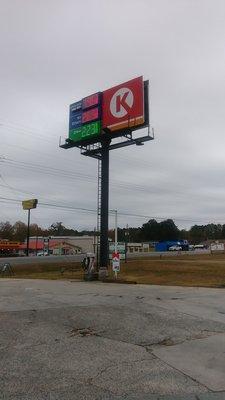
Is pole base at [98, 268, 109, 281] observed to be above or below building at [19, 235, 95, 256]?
below

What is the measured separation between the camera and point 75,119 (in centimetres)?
3719

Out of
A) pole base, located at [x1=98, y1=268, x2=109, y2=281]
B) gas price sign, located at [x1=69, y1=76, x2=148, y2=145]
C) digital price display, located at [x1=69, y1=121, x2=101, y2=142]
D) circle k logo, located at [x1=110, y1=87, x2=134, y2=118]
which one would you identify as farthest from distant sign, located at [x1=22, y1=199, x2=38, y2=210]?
pole base, located at [x1=98, y1=268, x2=109, y2=281]

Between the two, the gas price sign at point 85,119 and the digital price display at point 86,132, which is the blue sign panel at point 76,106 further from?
the digital price display at point 86,132

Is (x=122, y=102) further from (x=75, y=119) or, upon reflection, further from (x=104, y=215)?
(x=104, y=215)

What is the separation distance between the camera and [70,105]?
3816 centimetres

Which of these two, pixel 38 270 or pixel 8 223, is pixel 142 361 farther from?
pixel 8 223

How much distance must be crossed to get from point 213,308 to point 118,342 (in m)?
5.80

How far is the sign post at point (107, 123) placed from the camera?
103ft

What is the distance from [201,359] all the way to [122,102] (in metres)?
26.4

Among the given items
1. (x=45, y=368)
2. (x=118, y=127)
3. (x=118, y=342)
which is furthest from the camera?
(x=118, y=127)

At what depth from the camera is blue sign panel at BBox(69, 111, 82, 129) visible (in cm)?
3630

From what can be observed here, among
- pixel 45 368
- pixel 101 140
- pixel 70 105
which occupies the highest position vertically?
pixel 70 105

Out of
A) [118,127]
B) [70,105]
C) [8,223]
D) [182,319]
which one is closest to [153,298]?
[182,319]

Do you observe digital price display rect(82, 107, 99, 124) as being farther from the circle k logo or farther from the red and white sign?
the circle k logo
